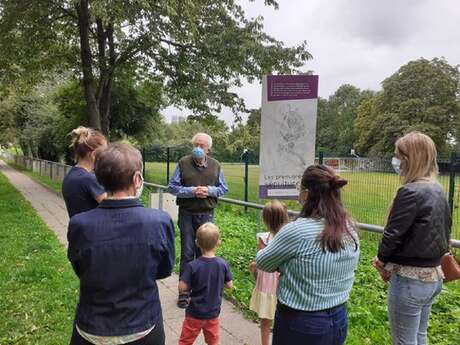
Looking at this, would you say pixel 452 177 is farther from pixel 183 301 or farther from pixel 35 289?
pixel 35 289

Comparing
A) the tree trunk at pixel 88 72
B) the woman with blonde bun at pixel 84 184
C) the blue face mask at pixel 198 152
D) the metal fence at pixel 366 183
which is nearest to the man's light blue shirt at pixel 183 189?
the blue face mask at pixel 198 152

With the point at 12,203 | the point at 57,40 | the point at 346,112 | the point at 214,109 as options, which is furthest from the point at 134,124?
the point at 346,112

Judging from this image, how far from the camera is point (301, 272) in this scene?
2.32 metres

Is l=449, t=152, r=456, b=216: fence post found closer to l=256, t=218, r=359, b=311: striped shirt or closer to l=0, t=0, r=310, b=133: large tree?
l=256, t=218, r=359, b=311: striped shirt

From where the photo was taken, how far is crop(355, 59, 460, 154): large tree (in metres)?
51.5

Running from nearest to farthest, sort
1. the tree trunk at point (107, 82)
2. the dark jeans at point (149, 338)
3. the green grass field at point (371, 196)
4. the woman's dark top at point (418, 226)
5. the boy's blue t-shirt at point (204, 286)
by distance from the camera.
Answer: the dark jeans at point (149, 338) → the woman's dark top at point (418, 226) → the boy's blue t-shirt at point (204, 286) → the green grass field at point (371, 196) → the tree trunk at point (107, 82)

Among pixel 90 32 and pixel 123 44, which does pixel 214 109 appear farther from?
pixel 90 32

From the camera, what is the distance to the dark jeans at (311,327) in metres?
2.32

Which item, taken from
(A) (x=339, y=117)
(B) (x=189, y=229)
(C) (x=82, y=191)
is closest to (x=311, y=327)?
(C) (x=82, y=191)

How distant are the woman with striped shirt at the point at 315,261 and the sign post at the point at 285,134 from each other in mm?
2573

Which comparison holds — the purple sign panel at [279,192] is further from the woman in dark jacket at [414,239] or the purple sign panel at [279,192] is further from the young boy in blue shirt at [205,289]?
the woman in dark jacket at [414,239]

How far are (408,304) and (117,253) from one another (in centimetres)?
186

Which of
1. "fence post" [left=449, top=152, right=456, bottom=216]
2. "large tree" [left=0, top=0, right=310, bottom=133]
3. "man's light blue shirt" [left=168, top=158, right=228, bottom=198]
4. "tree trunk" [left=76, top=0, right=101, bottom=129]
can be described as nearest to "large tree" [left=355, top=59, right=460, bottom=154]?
"large tree" [left=0, top=0, right=310, bottom=133]

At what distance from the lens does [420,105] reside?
5312 centimetres
